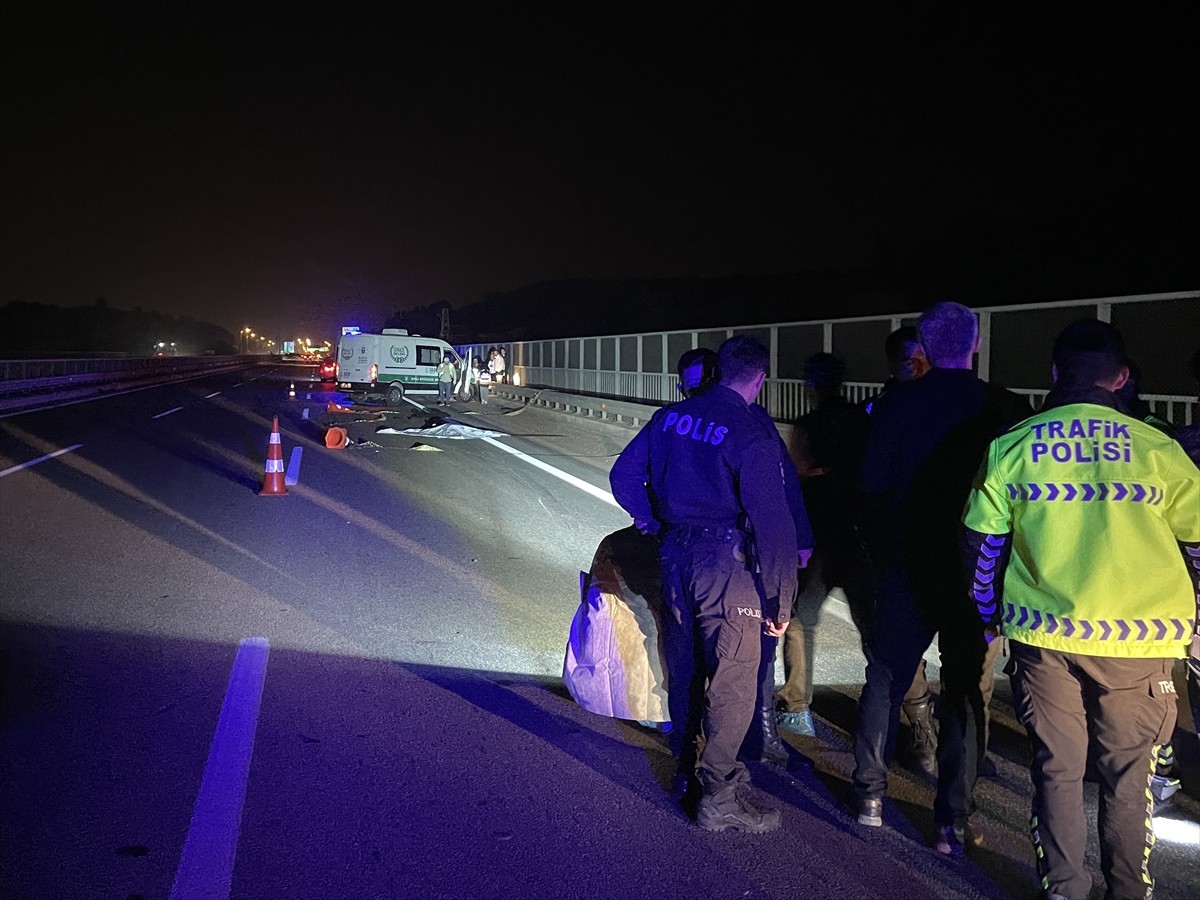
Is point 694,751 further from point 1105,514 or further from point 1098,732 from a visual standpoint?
point 1105,514

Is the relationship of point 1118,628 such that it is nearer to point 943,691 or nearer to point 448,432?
point 943,691

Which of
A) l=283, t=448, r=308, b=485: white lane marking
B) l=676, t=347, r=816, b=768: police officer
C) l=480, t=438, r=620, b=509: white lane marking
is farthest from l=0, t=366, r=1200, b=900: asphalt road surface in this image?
l=283, t=448, r=308, b=485: white lane marking

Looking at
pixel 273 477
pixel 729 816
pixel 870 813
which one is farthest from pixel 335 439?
pixel 870 813

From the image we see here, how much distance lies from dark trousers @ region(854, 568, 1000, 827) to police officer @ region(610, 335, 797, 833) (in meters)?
0.41

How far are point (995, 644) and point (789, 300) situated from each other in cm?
10258

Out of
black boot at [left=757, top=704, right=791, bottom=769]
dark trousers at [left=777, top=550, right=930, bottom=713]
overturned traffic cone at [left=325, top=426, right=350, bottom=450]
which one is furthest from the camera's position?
overturned traffic cone at [left=325, top=426, right=350, bottom=450]

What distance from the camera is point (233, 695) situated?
218 inches

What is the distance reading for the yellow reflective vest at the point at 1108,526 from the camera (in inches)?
125

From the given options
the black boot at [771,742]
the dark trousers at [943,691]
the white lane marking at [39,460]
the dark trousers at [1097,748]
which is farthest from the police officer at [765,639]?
the white lane marking at [39,460]

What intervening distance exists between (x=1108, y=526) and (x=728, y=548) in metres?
1.39

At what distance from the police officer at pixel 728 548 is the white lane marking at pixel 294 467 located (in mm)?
10253

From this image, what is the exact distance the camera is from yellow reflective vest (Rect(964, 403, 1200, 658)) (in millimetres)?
3170

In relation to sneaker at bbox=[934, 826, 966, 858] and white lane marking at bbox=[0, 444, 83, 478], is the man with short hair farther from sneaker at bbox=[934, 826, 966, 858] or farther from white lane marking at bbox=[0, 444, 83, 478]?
white lane marking at bbox=[0, 444, 83, 478]

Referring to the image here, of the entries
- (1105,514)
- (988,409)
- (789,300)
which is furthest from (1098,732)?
(789,300)
